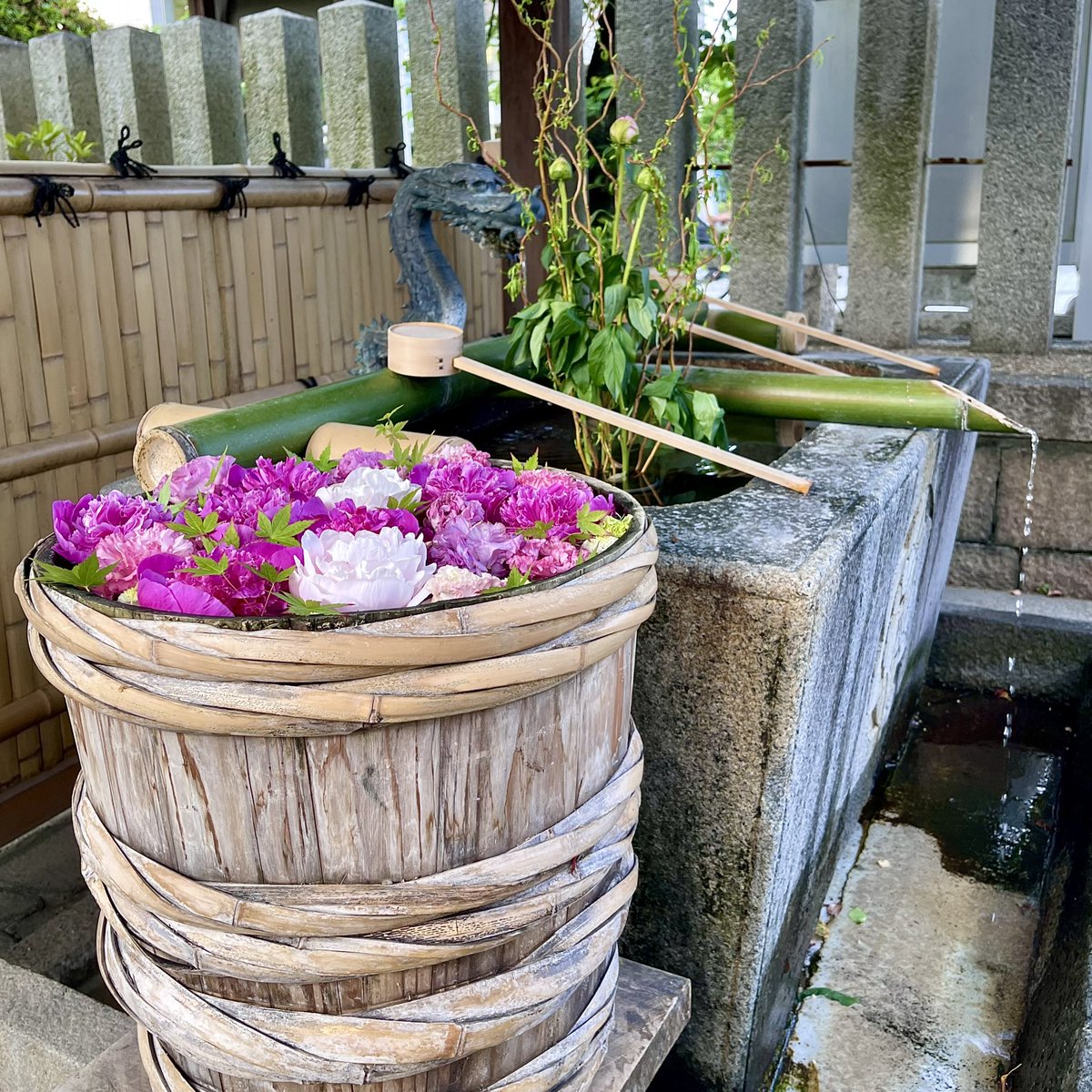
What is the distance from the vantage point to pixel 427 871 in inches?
49.1

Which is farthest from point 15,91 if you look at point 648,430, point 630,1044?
point 630,1044

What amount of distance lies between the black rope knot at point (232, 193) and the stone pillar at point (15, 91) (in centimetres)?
189

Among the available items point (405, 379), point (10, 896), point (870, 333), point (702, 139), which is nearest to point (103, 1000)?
point (10, 896)

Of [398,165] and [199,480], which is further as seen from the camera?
[398,165]

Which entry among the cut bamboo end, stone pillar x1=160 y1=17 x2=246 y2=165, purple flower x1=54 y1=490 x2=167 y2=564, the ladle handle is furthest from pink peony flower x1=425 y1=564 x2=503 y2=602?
stone pillar x1=160 y1=17 x2=246 y2=165

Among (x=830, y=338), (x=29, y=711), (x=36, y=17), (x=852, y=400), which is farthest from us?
(x=36, y=17)

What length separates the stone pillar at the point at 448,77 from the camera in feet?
13.6

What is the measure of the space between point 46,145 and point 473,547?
11.9ft

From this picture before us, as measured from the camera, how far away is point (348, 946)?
1206 mm

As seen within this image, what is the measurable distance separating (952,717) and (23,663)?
312 centimetres

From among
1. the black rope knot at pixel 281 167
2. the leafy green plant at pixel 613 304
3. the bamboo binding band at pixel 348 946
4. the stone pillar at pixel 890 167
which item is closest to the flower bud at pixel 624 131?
the leafy green plant at pixel 613 304

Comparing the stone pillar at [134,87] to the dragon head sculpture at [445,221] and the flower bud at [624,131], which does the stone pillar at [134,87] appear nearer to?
the dragon head sculpture at [445,221]

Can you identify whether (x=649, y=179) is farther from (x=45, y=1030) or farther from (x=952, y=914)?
(x=952, y=914)

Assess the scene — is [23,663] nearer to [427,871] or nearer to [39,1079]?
[39,1079]
